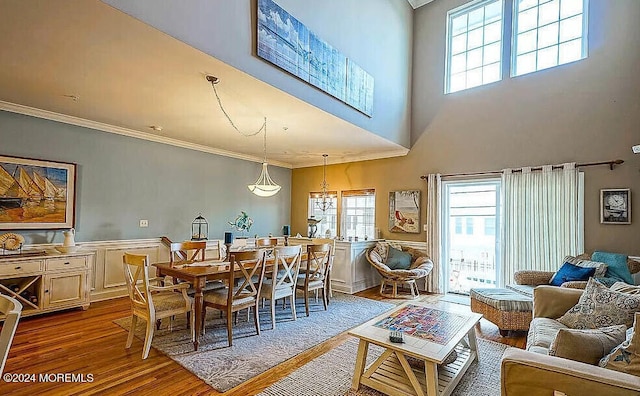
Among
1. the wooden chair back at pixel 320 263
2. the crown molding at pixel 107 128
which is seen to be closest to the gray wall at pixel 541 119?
the wooden chair back at pixel 320 263

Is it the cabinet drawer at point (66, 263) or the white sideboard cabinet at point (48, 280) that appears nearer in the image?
the white sideboard cabinet at point (48, 280)

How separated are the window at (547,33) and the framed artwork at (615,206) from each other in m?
2.05

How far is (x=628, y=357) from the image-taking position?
1.63 meters

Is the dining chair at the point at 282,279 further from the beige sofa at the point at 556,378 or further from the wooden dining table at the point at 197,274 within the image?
the beige sofa at the point at 556,378

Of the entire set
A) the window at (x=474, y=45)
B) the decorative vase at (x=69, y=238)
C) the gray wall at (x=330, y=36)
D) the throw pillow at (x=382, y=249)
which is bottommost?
the throw pillow at (x=382, y=249)

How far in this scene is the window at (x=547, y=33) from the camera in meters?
4.90

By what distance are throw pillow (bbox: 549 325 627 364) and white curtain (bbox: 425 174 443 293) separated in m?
3.87

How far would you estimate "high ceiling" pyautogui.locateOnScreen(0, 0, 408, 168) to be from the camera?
2.33m

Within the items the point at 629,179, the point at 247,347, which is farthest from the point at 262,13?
the point at 629,179

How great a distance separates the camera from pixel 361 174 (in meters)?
6.92

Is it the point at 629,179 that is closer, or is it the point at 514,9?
the point at 629,179

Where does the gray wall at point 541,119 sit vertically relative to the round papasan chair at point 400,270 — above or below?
above

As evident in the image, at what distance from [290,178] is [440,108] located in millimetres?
3817

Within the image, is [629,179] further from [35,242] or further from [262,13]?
[35,242]
